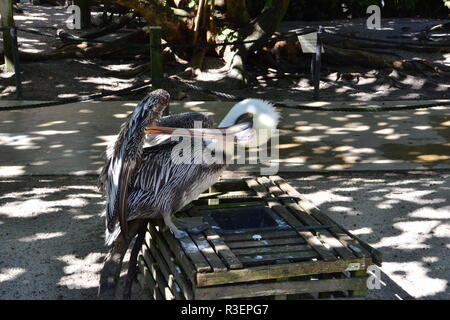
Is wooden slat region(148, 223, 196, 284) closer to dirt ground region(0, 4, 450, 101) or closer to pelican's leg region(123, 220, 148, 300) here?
pelican's leg region(123, 220, 148, 300)

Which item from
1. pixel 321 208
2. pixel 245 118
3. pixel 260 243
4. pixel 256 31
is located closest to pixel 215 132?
pixel 245 118

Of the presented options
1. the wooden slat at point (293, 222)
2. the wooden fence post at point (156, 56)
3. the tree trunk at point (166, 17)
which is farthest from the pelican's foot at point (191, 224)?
the tree trunk at point (166, 17)

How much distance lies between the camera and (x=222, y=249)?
140 inches

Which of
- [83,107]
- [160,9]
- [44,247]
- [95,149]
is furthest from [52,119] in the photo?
Result: [44,247]

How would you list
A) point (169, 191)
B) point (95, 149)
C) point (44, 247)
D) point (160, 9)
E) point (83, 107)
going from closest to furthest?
point (169, 191)
point (44, 247)
point (95, 149)
point (83, 107)
point (160, 9)

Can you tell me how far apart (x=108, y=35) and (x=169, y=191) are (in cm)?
856

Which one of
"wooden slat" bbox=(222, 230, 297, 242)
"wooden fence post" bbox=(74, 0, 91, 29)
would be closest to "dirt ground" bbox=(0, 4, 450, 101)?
"wooden fence post" bbox=(74, 0, 91, 29)

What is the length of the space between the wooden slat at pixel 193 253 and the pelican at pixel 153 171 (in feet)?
0.21

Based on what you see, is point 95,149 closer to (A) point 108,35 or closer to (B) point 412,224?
(B) point 412,224

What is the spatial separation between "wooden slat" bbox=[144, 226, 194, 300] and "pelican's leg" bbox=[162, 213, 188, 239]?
11 cm

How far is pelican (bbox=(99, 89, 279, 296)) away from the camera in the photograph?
146 inches

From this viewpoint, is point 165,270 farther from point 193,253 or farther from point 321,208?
point 321,208

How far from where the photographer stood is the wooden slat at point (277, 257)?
11.3 ft

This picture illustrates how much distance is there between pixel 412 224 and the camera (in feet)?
17.1
